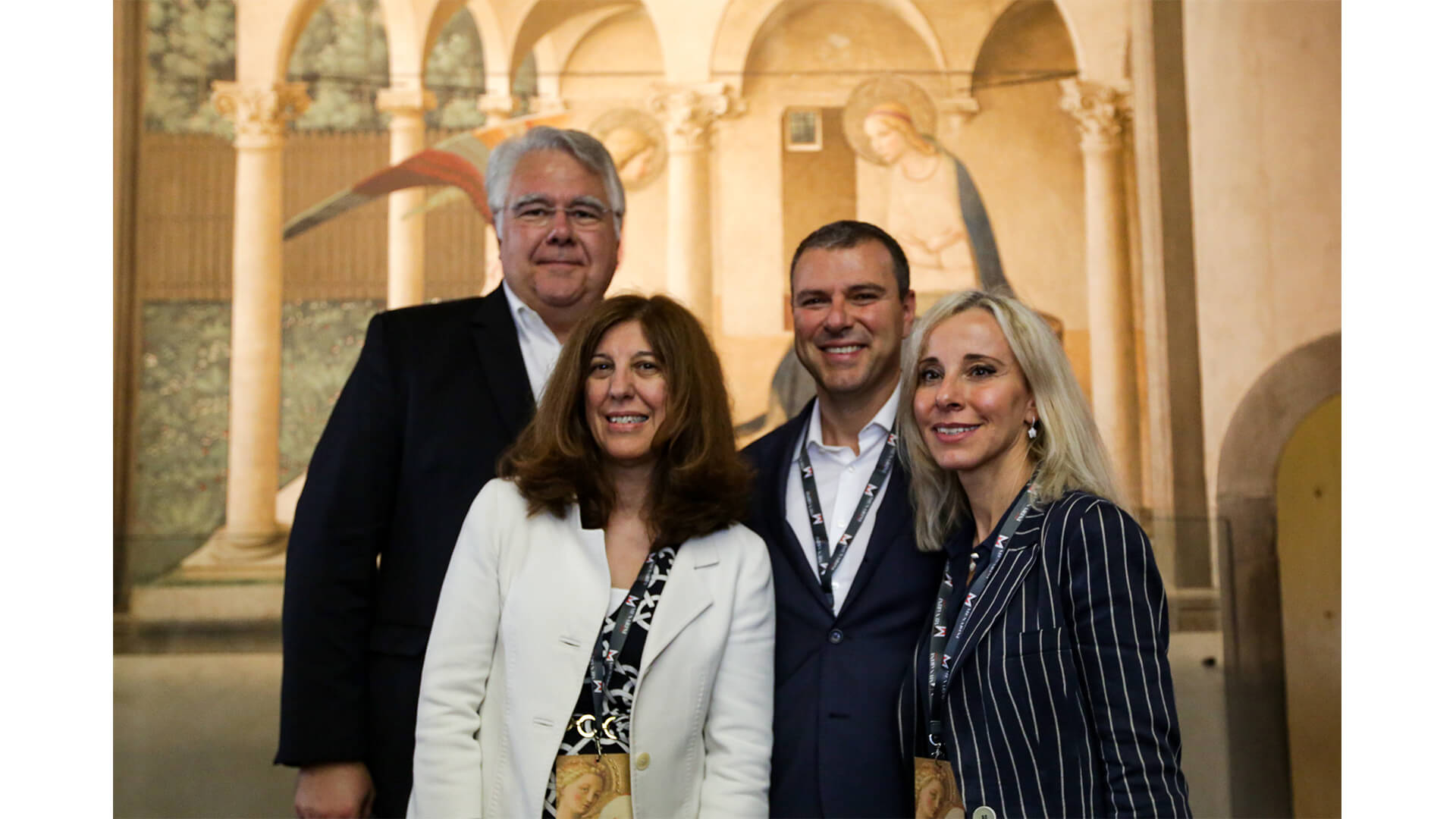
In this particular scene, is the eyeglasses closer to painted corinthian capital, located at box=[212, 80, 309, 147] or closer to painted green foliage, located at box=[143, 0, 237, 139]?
painted corinthian capital, located at box=[212, 80, 309, 147]

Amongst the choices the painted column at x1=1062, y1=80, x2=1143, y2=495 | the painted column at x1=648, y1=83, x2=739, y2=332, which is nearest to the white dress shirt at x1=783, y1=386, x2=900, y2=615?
the painted column at x1=648, y1=83, x2=739, y2=332

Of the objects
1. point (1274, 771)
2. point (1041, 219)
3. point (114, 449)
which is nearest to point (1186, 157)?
point (1041, 219)

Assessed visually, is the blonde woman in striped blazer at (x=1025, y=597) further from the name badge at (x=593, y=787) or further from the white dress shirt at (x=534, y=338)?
the white dress shirt at (x=534, y=338)

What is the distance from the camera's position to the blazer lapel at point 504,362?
3.13 meters

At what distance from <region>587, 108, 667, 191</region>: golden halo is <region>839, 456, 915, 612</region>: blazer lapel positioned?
3.88 metres

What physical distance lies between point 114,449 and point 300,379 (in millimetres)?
1026

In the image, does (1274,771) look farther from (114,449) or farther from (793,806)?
(114,449)

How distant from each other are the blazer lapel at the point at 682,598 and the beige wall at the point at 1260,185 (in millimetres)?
4501

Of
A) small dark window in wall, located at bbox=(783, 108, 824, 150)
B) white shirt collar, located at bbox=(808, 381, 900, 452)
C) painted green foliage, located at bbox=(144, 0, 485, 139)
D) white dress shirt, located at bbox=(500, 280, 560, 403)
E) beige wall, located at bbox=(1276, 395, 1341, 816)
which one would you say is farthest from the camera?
small dark window in wall, located at bbox=(783, 108, 824, 150)

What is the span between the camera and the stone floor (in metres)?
5.91

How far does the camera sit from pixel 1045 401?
8.45ft

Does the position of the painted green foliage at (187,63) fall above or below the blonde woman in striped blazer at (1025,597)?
above

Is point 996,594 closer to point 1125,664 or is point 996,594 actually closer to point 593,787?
point 1125,664

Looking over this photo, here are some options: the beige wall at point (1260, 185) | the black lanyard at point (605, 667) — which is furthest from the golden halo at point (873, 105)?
the black lanyard at point (605, 667)
